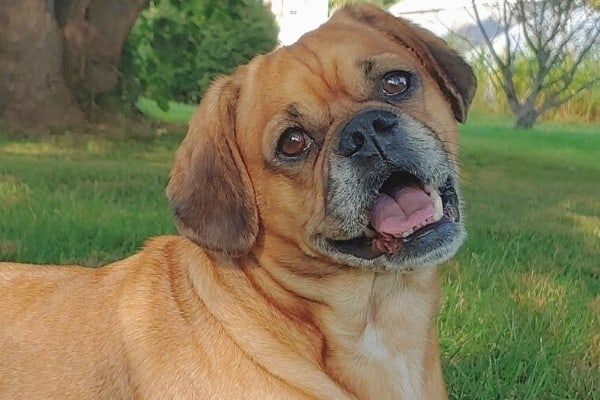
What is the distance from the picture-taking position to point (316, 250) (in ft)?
9.73

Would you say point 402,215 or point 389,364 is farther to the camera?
point 389,364

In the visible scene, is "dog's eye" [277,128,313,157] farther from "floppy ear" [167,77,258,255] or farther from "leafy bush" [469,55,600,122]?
"leafy bush" [469,55,600,122]

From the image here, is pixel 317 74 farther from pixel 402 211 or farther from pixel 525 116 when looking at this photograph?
pixel 525 116

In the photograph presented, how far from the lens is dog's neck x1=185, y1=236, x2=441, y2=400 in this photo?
291cm

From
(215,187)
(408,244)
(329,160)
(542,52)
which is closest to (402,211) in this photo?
(408,244)

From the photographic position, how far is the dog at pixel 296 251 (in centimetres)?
289

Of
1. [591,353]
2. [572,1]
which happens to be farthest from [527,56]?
[591,353]

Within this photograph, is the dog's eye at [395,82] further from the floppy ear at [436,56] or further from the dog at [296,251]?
the floppy ear at [436,56]

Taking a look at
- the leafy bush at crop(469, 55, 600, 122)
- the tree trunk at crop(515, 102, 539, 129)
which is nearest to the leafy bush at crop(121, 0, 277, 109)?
the leafy bush at crop(469, 55, 600, 122)

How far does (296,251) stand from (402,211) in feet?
1.23

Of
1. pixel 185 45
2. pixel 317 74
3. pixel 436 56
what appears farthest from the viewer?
pixel 185 45

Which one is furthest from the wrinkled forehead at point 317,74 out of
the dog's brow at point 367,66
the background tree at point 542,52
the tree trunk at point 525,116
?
the tree trunk at point 525,116

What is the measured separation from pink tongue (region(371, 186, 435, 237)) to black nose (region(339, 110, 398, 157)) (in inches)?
7.7

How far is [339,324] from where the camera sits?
300cm
